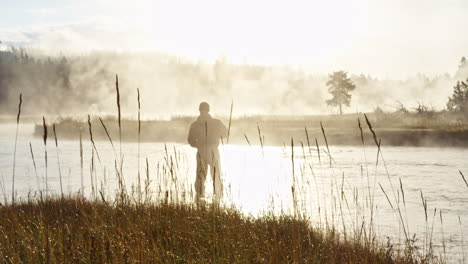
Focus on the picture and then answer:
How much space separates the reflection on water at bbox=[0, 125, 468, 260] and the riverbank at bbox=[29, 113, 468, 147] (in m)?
3.93

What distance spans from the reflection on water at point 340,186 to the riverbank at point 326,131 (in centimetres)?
393

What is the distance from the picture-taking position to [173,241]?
583 cm

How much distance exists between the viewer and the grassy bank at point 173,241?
201 inches

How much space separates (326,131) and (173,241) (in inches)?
1181

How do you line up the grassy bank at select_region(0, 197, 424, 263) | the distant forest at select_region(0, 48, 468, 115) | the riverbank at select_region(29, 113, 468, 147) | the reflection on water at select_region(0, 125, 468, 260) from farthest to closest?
1. the distant forest at select_region(0, 48, 468, 115)
2. the riverbank at select_region(29, 113, 468, 147)
3. the reflection on water at select_region(0, 125, 468, 260)
4. the grassy bank at select_region(0, 197, 424, 263)

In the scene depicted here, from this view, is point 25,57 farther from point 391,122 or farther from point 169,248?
point 169,248

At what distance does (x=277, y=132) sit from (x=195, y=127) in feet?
83.2

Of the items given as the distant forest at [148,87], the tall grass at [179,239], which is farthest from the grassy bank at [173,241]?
the distant forest at [148,87]

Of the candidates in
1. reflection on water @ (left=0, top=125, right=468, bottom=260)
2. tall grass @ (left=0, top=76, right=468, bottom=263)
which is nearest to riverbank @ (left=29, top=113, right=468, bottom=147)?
reflection on water @ (left=0, top=125, right=468, bottom=260)

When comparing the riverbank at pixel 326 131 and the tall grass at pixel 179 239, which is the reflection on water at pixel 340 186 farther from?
the riverbank at pixel 326 131

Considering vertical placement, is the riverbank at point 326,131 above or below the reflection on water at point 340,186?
above

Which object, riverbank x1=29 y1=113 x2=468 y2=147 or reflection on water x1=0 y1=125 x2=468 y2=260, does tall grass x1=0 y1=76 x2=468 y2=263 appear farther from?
riverbank x1=29 y1=113 x2=468 y2=147

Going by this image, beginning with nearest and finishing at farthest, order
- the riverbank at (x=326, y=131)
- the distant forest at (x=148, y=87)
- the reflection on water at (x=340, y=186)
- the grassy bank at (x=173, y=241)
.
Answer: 1. the grassy bank at (x=173, y=241)
2. the reflection on water at (x=340, y=186)
3. the riverbank at (x=326, y=131)
4. the distant forest at (x=148, y=87)

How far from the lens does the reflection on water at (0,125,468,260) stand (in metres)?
8.30
